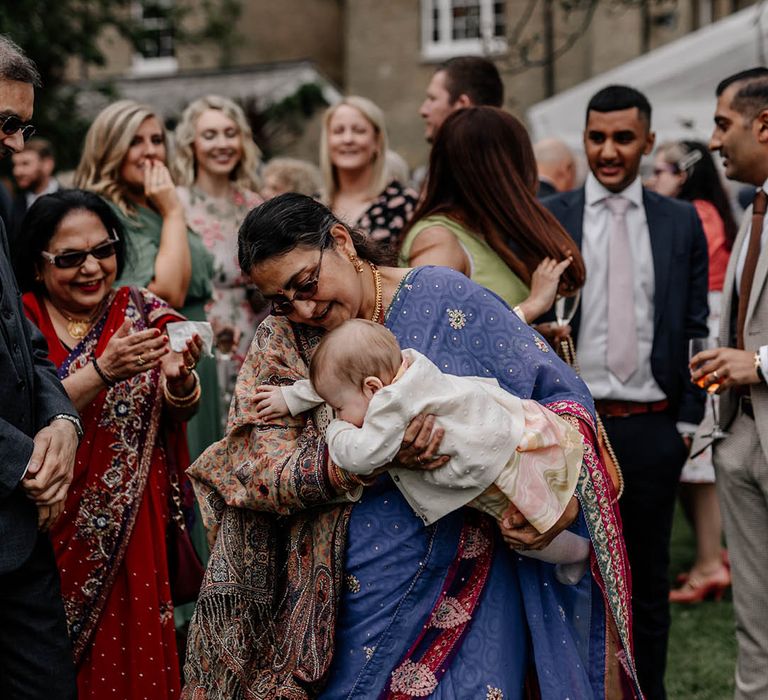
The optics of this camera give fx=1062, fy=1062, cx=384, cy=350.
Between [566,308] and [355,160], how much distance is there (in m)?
2.04

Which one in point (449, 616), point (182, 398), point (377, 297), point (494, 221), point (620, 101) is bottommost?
point (449, 616)

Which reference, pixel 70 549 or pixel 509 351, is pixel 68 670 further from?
pixel 509 351

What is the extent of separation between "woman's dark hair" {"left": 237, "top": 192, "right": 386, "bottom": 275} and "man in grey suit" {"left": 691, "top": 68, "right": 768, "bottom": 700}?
1.89m

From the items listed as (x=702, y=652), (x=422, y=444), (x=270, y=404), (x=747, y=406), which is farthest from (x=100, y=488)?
(x=702, y=652)

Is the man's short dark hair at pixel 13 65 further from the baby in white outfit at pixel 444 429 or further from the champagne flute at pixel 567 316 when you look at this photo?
the champagne flute at pixel 567 316

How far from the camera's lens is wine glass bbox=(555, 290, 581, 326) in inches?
159

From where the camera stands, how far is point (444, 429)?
7.94 feet

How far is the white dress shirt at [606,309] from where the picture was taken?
14.4 feet

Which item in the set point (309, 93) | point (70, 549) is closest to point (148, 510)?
point (70, 549)

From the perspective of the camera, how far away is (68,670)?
300cm

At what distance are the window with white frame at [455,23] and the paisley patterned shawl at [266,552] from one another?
19966 millimetres

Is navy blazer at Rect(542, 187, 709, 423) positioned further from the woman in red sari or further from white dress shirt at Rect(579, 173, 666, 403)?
the woman in red sari

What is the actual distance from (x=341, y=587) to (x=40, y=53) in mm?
12453

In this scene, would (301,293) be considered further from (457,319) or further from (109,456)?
(109,456)
